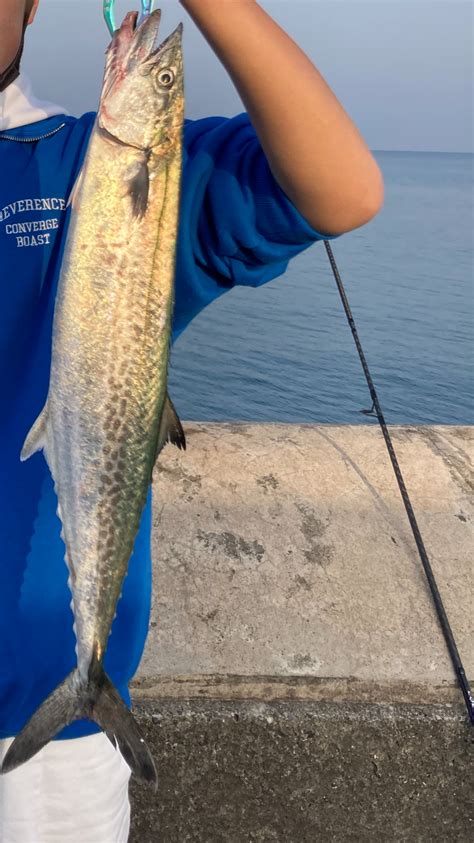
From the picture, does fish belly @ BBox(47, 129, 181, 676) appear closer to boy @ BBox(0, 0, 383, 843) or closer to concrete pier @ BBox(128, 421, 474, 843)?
boy @ BBox(0, 0, 383, 843)

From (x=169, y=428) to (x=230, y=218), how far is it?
0.44 metres

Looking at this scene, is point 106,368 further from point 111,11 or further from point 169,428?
point 111,11

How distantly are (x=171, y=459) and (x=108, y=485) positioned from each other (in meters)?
1.58

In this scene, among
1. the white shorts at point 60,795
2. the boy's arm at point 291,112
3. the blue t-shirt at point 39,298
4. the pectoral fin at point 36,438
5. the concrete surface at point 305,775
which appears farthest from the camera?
the concrete surface at point 305,775

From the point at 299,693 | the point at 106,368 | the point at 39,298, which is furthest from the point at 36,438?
the point at 299,693

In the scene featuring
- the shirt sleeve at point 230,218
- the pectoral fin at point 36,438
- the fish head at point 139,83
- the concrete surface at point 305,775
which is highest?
the fish head at point 139,83

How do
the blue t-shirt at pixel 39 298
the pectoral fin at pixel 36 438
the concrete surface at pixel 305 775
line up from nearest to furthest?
the pectoral fin at pixel 36 438 < the blue t-shirt at pixel 39 298 < the concrete surface at pixel 305 775

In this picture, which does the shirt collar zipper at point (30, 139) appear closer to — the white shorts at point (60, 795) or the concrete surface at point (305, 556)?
the white shorts at point (60, 795)

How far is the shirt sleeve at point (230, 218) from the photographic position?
1.68 metres

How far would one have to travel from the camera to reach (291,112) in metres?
1.50

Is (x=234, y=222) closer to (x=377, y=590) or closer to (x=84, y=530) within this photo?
(x=84, y=530)

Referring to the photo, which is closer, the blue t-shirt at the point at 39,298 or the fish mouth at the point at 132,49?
the fish mouth at the point at 132,49

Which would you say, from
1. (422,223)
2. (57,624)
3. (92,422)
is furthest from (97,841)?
(422,223)

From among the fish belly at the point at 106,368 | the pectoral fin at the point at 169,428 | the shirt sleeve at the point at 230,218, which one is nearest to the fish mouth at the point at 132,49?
the fish belly at the point at 106,368
